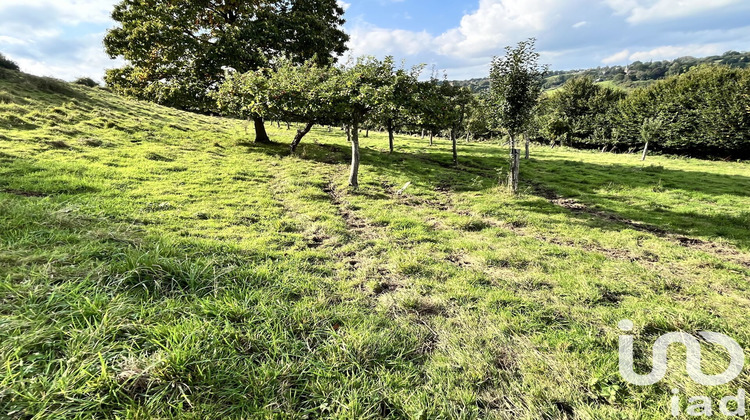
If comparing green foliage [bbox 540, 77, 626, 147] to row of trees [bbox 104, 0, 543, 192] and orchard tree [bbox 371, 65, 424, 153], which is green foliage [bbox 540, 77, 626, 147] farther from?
orchard tree [bbox 371, 65, 424, 153]

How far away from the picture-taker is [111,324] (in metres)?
3.04

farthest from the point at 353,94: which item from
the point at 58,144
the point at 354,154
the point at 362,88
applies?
the point at 58,144

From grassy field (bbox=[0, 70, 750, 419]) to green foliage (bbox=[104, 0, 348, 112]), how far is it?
888 centimetres

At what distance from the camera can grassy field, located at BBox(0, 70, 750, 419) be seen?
2721mm

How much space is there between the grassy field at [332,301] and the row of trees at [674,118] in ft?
78.6

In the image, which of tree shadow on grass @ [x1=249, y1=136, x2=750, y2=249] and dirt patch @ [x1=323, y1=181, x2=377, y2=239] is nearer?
dirt patch @ [x1=323, y1=181, x2=377, y2=239]

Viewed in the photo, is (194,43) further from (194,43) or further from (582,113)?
(582,113)

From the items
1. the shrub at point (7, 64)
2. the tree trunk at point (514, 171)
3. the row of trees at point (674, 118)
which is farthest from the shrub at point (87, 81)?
the row of trees at point (674, 118)

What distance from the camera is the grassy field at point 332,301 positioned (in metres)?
2.72

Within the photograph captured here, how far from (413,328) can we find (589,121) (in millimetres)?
59533

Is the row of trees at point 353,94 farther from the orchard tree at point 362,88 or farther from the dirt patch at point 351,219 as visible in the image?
the dirt patch at point 351,219

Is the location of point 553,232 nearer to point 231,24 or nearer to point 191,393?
point 191,393

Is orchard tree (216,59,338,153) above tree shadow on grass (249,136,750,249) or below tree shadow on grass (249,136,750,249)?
above

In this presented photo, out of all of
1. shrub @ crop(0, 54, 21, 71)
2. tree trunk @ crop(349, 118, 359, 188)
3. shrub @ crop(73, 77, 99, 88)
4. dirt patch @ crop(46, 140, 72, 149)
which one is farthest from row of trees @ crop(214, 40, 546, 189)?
shrub @ crop(73, 77, 99, 88)
